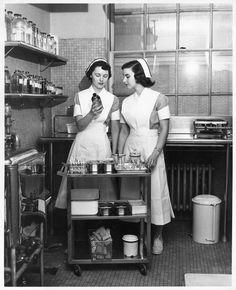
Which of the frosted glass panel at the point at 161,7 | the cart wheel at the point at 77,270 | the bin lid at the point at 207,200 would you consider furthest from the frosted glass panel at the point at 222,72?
the cart wheel at the point at 77,270

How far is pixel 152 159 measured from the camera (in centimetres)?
362

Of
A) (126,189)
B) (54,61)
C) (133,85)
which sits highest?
(54,61)

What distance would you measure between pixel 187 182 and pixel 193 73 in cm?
113

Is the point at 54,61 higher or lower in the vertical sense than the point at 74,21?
lower

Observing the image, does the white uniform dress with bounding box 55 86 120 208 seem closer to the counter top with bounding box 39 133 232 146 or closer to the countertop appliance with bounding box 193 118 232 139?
the counter top with bounding box 39 133 232 146

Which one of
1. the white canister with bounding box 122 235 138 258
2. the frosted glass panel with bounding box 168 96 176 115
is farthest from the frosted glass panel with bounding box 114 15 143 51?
the white canister with bounding box 122 235 138 258

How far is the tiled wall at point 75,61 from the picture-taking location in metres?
4.76

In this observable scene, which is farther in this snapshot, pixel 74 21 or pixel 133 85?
pixel 74 21

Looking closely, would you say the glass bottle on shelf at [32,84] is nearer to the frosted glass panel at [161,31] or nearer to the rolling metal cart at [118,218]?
the rolling metal cart at [118,218]

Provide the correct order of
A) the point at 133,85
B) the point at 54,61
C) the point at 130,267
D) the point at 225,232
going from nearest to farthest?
the point at 130,267, the point at 133,85, the point at 225,232, the point at 54,61

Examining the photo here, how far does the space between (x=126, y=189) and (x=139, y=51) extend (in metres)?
1.68

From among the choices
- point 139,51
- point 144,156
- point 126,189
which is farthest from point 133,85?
point 139,51

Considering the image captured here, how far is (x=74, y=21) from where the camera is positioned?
479 cm

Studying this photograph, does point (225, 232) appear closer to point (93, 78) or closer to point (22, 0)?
point (93, 78)
